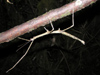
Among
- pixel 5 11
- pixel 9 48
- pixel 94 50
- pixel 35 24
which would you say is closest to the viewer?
pixel 35 24

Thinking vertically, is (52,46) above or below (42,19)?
above

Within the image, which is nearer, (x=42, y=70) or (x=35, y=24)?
(x=35, y=24)

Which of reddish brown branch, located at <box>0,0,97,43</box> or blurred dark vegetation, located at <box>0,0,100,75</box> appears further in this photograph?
blurred dark vegetation, located at <box>0,0,100,75</box>

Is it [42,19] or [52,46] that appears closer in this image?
[42,19]

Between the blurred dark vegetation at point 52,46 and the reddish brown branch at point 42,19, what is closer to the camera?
the reddish brown branch at point 42,19

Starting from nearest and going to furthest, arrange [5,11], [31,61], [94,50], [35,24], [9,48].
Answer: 1. [35,24]
2. [5,11]
3. [9,48]
4. [31,61]
5. [94,50]

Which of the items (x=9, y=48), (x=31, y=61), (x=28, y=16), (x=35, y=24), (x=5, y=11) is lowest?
(x=35, y=24)

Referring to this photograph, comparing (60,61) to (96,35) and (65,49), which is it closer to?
(65,49)

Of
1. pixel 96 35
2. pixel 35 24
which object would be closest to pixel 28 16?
pixel 35 24
